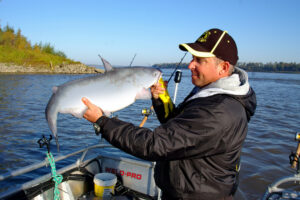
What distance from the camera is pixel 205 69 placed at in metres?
2.33

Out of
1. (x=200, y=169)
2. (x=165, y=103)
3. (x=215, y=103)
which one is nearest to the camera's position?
(x=215, y=103)

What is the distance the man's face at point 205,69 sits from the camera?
2303 mm

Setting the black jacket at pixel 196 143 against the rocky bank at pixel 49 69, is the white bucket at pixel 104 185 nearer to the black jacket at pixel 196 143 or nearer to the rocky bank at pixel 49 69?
the black jacket at pixel 196 143

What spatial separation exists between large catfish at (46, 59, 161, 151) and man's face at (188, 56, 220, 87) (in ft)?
1.80

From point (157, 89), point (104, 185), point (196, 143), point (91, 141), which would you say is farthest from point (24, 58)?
point (196, 143)

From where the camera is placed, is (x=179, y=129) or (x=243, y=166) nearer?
(x=179, y=129)

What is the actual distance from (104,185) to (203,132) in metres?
3.21

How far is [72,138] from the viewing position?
35.0 ft

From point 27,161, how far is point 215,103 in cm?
843

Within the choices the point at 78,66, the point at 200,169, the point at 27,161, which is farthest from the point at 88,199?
the point at 78,66

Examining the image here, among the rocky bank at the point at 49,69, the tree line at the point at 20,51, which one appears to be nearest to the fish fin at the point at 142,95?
the rocky bank at the point at 49,69

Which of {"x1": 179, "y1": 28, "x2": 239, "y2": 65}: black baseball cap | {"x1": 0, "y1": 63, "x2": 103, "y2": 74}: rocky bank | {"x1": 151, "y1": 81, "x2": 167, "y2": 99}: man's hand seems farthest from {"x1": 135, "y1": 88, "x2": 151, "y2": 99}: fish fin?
{"x1": 0, "y1": 63, "x2": 103, "y2": 74}: rocky bank

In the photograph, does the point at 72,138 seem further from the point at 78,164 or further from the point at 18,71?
the point at 18,71

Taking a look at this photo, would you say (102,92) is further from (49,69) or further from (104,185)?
(49,69)
